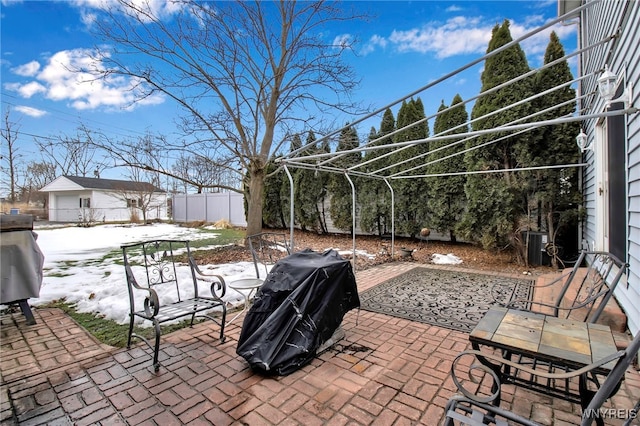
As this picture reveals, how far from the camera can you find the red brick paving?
1.79 meters

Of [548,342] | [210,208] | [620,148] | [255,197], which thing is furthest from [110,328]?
[210,208]

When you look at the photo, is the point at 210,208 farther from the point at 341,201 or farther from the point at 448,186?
the point at 448,186

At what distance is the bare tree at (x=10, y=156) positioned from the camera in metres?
16.6

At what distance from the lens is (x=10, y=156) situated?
61.0 ft

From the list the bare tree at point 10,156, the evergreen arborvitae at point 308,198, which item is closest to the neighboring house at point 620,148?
the evergreen arborvitae at point 308,198

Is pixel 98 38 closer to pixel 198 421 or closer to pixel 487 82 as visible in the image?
pixel 198 421

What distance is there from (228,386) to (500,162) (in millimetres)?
6705

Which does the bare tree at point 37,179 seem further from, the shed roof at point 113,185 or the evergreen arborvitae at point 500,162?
the evergreen arborvitae at point 500,162

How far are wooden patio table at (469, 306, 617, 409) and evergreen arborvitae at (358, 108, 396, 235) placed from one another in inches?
285

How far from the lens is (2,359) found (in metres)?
2.54

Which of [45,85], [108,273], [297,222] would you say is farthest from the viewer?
[297,222]

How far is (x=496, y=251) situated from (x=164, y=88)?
869 centimetres

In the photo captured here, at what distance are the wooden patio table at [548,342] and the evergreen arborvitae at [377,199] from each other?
23.7 ft

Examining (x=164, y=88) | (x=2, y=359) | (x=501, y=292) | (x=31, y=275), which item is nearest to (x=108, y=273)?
(x=31, y=275)
